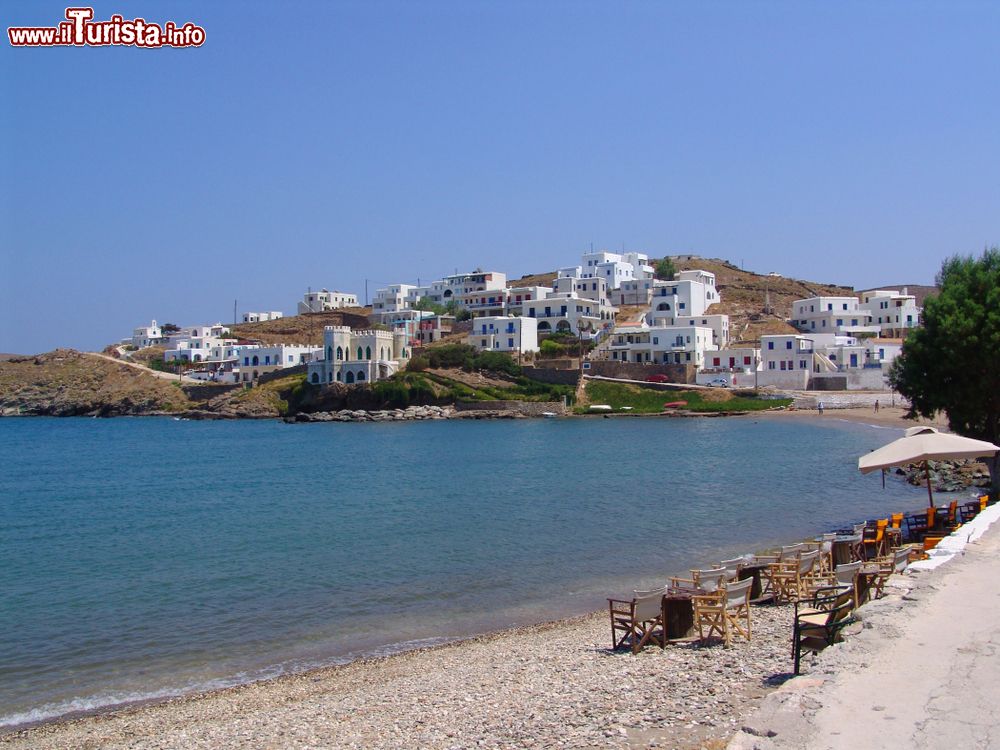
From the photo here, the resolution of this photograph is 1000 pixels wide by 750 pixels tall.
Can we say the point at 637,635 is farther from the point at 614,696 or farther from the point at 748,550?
the point at 748,550

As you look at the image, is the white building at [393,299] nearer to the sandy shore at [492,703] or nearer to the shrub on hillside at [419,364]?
the shrub on hillside at [419,364]

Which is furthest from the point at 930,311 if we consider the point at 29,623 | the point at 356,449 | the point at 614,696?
the point at 356,449

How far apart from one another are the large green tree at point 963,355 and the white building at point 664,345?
54570 mm

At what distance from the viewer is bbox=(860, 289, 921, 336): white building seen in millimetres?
85562

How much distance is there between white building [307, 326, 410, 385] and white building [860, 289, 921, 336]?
5176cm

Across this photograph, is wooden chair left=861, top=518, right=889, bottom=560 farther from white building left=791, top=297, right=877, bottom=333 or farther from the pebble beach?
white building left=791, top=297, right=877, bottom=333

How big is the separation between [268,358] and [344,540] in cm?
7821

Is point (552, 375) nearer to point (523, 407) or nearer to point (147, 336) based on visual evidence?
point (523, 407)

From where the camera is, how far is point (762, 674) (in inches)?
379

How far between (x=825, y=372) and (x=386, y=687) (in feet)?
229

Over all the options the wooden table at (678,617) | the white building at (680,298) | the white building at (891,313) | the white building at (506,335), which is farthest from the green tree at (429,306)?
the wooden table at (678,617)

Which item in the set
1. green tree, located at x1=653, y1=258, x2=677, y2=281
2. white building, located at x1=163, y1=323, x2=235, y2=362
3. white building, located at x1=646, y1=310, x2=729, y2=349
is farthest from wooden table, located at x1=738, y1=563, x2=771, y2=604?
white building, located at x1=163, y1=323, x2=235, y2=362

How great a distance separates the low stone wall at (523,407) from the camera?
2977 inches

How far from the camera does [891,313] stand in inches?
3425
